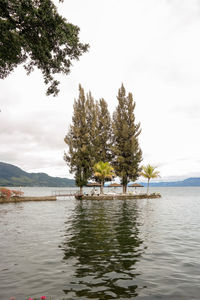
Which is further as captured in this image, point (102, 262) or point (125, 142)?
point (125, 142)

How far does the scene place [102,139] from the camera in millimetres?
50312

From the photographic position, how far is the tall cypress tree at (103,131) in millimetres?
49750

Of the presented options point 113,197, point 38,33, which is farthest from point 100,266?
point 113,197

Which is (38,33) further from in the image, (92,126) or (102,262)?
(92,126)

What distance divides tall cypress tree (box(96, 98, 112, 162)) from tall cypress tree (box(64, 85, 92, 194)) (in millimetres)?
3988

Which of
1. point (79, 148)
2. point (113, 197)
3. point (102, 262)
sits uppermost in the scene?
point (79, 148)

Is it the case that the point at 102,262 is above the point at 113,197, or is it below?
above

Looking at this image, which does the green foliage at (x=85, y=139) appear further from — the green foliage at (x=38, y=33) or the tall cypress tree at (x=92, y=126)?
the green foliage at (x=38, y=33)

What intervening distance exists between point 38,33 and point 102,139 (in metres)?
40.7

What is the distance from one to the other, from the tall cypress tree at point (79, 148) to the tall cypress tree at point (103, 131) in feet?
13.1

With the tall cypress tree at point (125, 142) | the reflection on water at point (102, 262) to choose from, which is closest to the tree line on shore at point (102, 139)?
the tall cypress tree at point (125, 142)

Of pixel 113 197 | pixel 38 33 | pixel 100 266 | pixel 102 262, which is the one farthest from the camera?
pixel 113 197

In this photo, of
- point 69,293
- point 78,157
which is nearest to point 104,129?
point 78,157

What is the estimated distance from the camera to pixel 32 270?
22.4 ft
